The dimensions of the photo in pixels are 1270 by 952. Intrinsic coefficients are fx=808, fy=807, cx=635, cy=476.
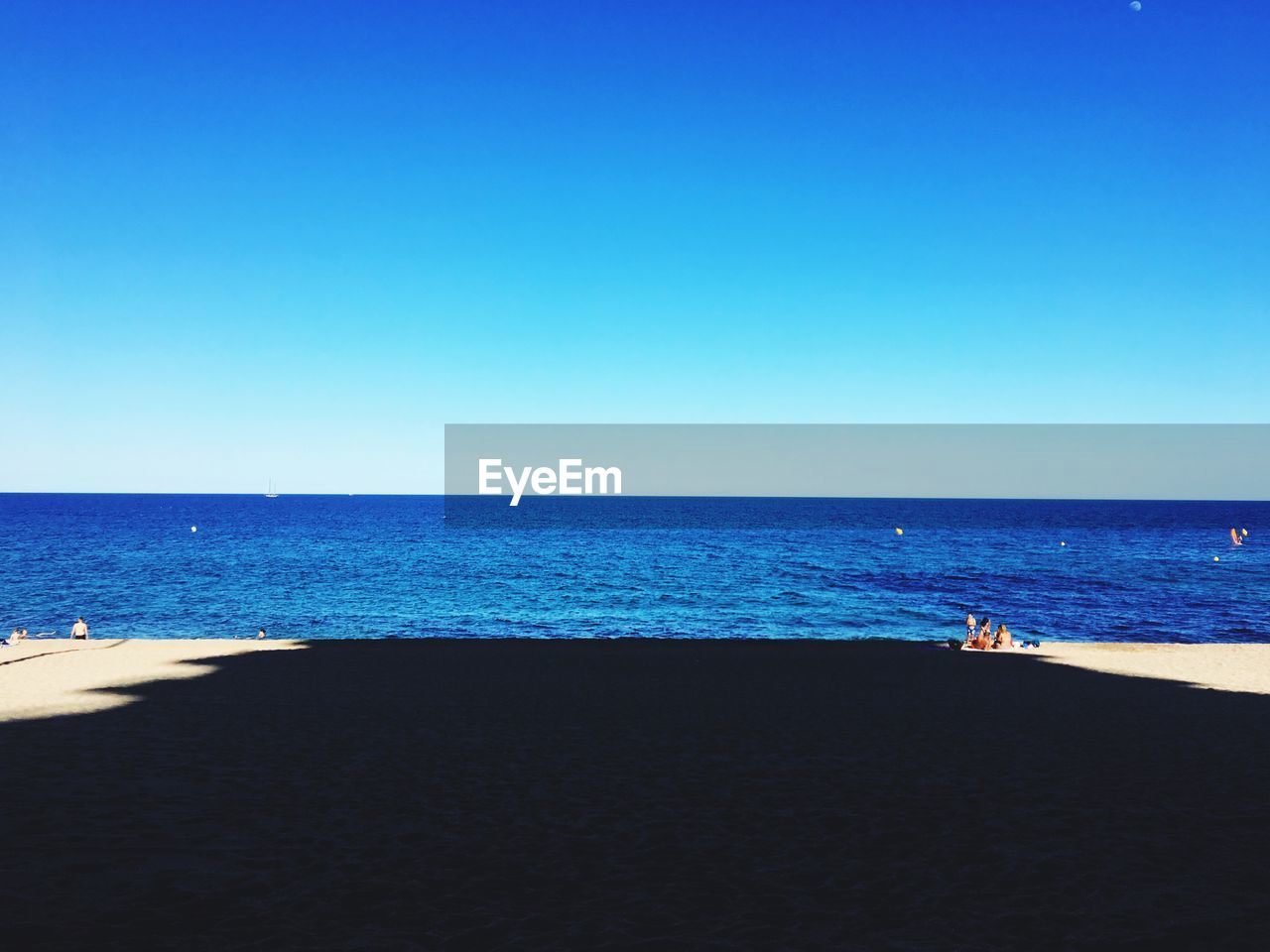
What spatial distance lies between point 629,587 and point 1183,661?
36.7 m

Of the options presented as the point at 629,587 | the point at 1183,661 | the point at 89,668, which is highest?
the point at 89,668

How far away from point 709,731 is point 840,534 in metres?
110

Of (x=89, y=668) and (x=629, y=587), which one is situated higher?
(x=89, y=668)

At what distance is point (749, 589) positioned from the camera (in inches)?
2215

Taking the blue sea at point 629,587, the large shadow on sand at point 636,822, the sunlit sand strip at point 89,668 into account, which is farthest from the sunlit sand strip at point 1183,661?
the sunlit sand strip at point 89,668

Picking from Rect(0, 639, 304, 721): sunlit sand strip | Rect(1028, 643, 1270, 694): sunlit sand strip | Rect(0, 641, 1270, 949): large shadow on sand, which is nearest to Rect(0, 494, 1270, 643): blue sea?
Rect(1028, 643, 1270, 694): sunlit sand strip

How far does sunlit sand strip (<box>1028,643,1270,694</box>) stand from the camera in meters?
22.6

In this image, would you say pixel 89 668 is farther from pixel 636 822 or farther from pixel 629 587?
pixel 629 587

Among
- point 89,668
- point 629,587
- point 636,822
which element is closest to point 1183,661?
point 636,822

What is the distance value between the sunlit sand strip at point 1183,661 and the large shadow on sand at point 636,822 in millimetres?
4144

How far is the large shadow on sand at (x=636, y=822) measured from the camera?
7.38 m

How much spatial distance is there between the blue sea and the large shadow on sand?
22561 mm

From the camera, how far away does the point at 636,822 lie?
1027 cm

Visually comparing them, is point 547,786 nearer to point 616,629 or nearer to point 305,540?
point 616,629
